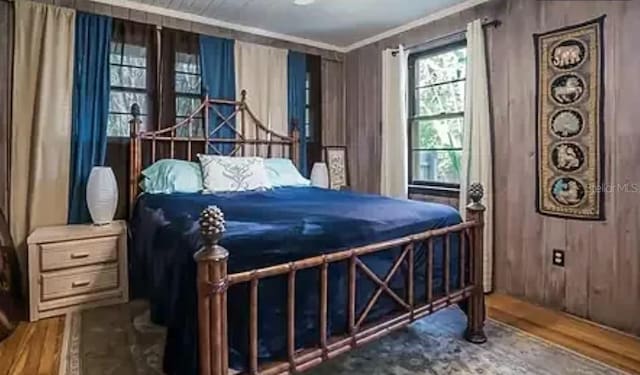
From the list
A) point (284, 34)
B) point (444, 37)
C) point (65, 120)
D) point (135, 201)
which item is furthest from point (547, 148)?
point (65, 120)

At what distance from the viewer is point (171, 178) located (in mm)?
3158

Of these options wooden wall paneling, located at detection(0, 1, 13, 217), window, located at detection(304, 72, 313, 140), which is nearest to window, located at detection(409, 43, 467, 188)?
window, located at detection(304, 72, 313, 140)

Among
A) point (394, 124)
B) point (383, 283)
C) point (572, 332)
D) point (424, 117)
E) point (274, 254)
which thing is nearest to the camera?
point (274, 254)

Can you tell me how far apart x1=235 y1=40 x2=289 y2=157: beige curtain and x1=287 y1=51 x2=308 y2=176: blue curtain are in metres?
0.06

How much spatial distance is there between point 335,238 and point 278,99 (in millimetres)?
2612

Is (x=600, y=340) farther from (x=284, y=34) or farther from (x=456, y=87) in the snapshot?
(x=284, y=34)

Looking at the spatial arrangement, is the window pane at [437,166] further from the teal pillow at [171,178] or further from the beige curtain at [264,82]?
the teal pillow at [171,178]

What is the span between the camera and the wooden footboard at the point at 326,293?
140cm

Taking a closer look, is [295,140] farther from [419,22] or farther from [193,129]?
[419,22]

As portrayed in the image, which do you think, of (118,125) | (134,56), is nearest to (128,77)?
(134,56)

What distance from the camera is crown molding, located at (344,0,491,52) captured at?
11.0 ft

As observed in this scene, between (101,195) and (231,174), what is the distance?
0.94 metres

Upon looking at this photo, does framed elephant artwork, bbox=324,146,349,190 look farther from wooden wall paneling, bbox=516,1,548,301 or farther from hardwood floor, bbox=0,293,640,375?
hardwood floor, bbox=0,293,640,375

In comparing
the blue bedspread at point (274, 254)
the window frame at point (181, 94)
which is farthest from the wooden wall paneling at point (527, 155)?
the window frame at point (181, 94)
